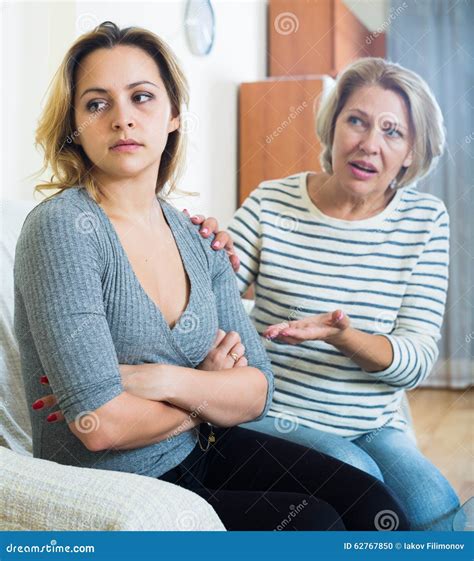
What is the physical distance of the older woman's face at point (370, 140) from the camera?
4.03 feet

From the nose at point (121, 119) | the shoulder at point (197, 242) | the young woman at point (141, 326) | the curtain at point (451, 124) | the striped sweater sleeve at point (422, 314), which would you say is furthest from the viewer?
the curtain at point (451, 124)

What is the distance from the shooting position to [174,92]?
3.34 ft

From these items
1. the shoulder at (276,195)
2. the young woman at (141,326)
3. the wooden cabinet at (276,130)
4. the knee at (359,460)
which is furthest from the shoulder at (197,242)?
the wooden cabinet at (276,130)

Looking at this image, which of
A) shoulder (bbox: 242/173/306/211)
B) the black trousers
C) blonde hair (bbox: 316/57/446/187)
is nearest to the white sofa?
the black trousers

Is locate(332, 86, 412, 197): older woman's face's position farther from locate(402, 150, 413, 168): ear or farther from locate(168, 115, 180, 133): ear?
locate(168, 115, 180, 133): ear

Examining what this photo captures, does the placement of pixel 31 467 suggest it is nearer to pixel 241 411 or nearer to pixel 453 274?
pixel 241 411

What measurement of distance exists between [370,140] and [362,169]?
47 millimetres

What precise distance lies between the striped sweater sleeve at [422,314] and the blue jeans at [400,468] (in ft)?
0.36

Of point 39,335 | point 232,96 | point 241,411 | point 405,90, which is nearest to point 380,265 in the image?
point 405,90

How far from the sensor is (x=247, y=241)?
1265mm

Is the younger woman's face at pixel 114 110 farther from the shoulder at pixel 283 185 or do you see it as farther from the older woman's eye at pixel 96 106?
the shoulder at pixel 283 185

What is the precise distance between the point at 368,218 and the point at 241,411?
1.48ft

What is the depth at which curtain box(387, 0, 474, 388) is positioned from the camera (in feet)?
7.55

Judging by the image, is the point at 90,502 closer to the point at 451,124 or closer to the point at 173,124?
the point at 173,124
